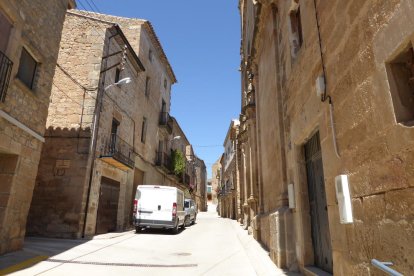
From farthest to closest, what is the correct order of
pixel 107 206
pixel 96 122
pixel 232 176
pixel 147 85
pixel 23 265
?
pixel 232 176, pixel 147 85, pixel 107 206, pixel 96 122, pixel 23 265

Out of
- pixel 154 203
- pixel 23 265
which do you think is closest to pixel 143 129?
pixel 154 203

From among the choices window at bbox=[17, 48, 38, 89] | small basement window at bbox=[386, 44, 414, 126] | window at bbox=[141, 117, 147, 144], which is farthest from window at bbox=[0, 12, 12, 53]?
window at bbox=[141, 117, 147, 144]

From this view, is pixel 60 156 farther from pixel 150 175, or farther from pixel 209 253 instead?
pixel 150 175

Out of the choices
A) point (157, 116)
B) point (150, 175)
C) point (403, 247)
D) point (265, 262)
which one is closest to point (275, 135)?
point (265, 262)

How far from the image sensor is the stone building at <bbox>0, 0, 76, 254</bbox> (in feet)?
20.5

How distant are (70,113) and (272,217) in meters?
8.82

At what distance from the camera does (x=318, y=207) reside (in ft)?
15.2

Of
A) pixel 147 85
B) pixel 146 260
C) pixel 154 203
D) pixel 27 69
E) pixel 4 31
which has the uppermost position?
pixel 147 85

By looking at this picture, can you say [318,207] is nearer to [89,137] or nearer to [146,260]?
[146,260]

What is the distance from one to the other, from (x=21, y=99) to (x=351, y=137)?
6.92m

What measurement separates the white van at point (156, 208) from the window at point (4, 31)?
8207mm

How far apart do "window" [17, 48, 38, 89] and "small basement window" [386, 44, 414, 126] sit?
24.5 feet

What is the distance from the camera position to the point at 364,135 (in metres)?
2.65

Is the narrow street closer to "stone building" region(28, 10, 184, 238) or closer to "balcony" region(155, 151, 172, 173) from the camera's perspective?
"stone building" region(28, 10, 184, 238)
